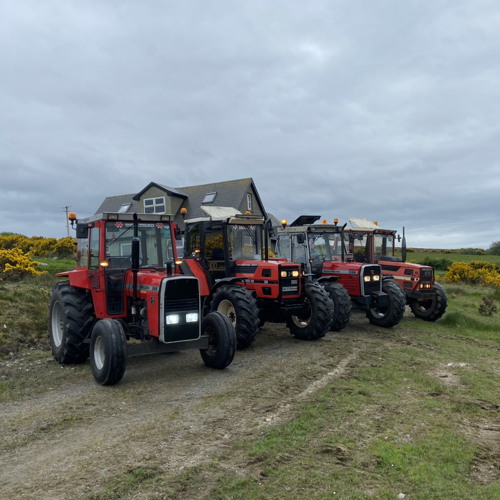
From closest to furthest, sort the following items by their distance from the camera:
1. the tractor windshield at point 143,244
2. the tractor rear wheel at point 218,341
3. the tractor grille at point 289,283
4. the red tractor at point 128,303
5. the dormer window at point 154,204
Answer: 1. the red tractor at point 128,303
2. the tractor rear wheel at point 218,341
3. the tractor windshield at point 143,244
4. the tractor grille at point 289,283
5. the dormer window at point 154,204

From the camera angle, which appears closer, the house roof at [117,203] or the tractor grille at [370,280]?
the tractor grille at [370,280]

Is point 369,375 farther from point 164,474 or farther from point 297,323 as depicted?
point 164,474

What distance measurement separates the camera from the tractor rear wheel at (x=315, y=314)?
33.0 feet

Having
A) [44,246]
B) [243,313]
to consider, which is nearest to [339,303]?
[243,313]

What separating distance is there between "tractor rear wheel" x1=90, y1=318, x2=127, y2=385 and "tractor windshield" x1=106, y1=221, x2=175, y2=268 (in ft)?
4.34

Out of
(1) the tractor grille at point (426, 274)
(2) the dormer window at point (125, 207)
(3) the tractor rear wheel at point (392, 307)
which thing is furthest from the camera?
(2) the dormer window at point (125, 207)

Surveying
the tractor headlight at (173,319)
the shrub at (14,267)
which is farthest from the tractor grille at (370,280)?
the shrub at (14,267)

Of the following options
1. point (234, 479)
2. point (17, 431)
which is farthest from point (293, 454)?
point (17, 431)

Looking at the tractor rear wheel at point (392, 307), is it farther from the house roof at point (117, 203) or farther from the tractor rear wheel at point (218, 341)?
the house roof at point (117, 203)

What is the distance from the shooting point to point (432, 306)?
13.9m

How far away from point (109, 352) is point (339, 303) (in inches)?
242

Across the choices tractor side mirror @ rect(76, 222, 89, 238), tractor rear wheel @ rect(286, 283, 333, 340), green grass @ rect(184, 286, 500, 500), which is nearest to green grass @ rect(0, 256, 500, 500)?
green grass @ rect(184, 286, 500, 500)

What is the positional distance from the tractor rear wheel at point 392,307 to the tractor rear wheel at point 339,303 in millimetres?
1690

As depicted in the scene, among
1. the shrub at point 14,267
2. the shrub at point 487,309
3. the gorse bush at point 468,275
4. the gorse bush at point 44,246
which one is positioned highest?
the gorse bush at point 44,246
